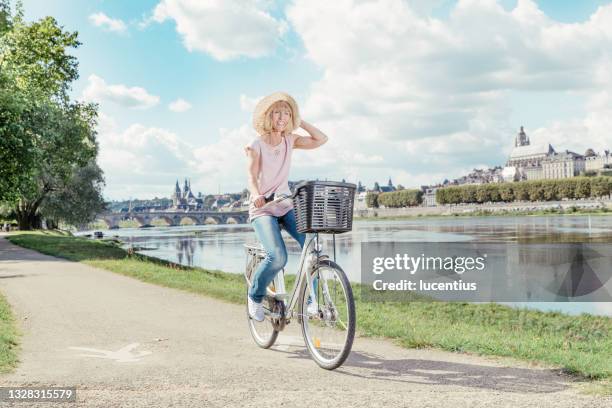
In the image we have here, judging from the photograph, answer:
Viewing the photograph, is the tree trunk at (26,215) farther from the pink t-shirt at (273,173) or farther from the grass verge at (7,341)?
the pink t-shirt at (273,173)

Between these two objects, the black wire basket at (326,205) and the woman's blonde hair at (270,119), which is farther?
the woman's blonde hair at (270,119)

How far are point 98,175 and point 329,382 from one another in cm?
5001

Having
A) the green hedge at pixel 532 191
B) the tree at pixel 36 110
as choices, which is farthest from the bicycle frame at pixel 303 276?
the green hedge at pixel 532 191

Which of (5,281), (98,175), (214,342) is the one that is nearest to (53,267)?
(5,281)

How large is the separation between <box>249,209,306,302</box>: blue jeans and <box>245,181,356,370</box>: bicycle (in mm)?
217

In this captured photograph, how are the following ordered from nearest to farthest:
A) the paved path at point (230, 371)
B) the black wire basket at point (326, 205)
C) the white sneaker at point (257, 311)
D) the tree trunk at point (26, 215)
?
1. the paved path at point (230, 371)
2. the black wire basket at point (326, 205)
3. the white sneaker at point (257, 311)
4. the tree trunk at point (26, 215)

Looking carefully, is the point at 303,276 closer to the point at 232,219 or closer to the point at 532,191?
the point at 232,219

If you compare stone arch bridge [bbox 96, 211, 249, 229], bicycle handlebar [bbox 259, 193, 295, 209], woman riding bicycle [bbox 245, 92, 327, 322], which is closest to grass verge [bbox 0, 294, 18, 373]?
woman riding bicycle [bbox 245, 92, 327, 322]

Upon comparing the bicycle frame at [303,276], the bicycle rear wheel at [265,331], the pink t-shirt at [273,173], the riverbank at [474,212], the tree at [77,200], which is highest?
the riverbank at [474,212]

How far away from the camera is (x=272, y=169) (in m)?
6.23

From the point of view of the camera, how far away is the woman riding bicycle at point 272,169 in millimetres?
6191

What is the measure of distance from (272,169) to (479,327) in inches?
224

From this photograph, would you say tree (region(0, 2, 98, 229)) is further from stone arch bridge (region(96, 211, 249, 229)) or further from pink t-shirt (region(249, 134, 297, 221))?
stone arch bridge (region(96, 211, 249, 229))

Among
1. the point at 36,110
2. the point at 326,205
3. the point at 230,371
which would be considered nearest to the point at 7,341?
the point at 230,371
